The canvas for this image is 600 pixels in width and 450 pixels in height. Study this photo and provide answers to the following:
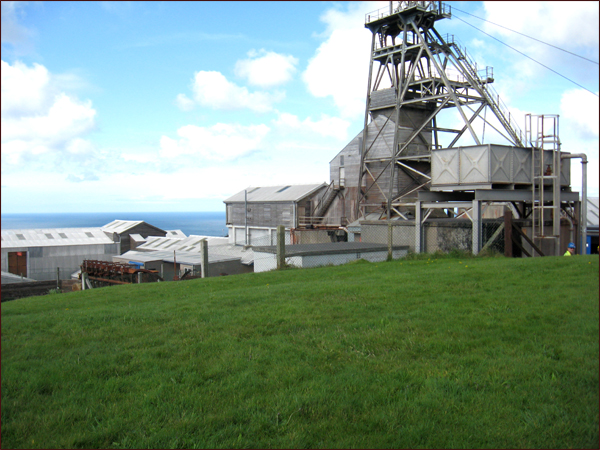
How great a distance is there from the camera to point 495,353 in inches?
219

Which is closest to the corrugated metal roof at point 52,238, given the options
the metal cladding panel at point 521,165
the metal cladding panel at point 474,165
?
the metal cladding panel at point 474,165

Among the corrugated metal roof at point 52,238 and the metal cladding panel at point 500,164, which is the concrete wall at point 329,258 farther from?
the corrugated metal roof at point 52,238

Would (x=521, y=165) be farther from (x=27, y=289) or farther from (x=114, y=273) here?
(x=27, y=289)

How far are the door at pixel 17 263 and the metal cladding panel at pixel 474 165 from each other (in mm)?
41198

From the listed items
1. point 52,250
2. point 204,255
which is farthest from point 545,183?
point 52,250

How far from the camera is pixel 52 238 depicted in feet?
151

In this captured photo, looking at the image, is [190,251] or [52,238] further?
[52,238]

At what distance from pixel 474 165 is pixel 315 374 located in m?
16.5

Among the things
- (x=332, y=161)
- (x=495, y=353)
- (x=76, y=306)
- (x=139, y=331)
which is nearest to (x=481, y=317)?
(x=495, y=353)

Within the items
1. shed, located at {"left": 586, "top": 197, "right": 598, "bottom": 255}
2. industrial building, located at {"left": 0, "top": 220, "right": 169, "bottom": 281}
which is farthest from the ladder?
industrial building, located at {"left": 0, "top": 220, "right": 169, "bottom": 281}

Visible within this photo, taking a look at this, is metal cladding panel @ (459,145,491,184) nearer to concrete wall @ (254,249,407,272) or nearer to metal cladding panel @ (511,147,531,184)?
metal cladding panel @ (511,147,531,184)

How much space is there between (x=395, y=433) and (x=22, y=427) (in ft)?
11.2

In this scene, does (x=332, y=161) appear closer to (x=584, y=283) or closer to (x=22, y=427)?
(x=584, y=283)

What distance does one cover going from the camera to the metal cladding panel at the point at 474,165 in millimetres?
18797
